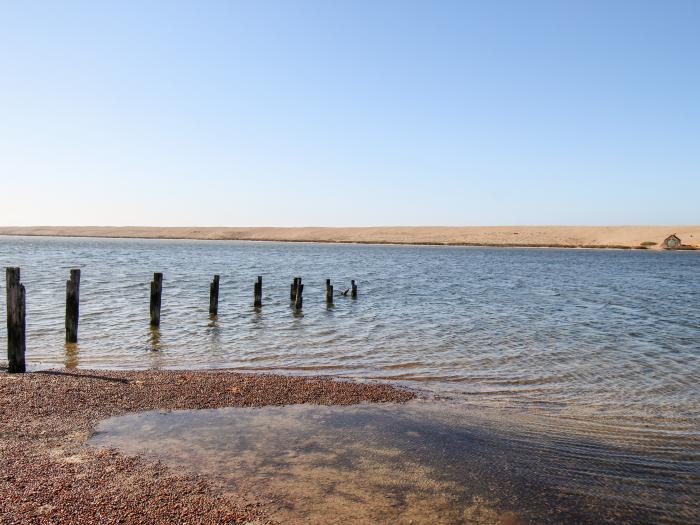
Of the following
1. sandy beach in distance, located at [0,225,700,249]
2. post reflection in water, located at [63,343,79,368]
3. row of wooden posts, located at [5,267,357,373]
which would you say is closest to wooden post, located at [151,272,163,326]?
row of wooden posts, located at [5,267,357,373]

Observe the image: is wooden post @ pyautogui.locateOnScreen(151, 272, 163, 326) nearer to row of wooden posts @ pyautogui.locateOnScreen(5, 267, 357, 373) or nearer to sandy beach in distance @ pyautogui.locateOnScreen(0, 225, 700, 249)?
row of wooden posts @ pyautogui.locateOnScreen(5, 267, 357, 373)

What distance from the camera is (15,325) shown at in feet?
36.6

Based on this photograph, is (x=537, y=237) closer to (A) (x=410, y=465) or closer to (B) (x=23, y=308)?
(B) (x=23, y=308)

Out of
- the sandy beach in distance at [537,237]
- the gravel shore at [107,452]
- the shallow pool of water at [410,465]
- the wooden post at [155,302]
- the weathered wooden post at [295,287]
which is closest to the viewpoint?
the gravel shore at [107,452]

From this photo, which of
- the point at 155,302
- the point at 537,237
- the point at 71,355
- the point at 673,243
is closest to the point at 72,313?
the point at 71,355

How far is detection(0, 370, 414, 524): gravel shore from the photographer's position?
5.31 metres

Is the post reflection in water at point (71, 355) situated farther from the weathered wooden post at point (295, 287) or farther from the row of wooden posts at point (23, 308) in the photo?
the weathered wooden post at point (295, 287)

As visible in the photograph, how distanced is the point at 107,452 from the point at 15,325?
233 inches

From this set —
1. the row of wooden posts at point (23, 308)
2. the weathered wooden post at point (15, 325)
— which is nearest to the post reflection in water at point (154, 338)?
the row of wooden posts at point (23, 308)

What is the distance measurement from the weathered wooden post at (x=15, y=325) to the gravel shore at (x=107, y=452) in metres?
0.50

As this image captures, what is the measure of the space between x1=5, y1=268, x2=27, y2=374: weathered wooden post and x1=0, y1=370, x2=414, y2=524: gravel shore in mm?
498

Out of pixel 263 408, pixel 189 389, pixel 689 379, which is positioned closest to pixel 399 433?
pixel 263 408

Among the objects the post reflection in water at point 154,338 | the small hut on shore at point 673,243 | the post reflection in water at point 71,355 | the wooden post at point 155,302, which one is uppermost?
the small hut on shore at point 673,243

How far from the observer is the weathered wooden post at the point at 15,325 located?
10.9 meters
